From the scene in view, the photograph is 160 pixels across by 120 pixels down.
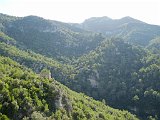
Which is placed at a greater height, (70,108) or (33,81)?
(33,81)

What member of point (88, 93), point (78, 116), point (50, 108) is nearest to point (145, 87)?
point (88, 93)

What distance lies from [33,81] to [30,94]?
6.26 m

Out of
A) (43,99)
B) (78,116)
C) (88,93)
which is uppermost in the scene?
(43,99)

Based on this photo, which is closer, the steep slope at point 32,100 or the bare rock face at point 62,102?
the steep slope at point 32,100

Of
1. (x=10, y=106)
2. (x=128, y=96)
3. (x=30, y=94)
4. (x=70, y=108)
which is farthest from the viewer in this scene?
(x=128, y=96)

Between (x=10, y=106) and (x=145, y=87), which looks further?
(x=145, y=87)

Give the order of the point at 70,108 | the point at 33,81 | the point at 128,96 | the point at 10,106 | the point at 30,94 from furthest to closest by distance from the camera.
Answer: the point at 128,96
the point at 70,108
the point at 33,81
the point at 30,94
the point at 10,106

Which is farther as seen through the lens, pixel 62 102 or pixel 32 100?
pixel 62 102

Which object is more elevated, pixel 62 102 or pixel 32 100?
pixel 32 100

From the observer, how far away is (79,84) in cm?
19538

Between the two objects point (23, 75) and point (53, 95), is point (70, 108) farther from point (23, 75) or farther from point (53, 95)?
point (23, 75)

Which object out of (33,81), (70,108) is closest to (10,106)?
(33,81)

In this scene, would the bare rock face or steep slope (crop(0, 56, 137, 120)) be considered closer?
steep slope (crop(0, 56, 137, 120))

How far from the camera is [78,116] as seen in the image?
99.1 meters
